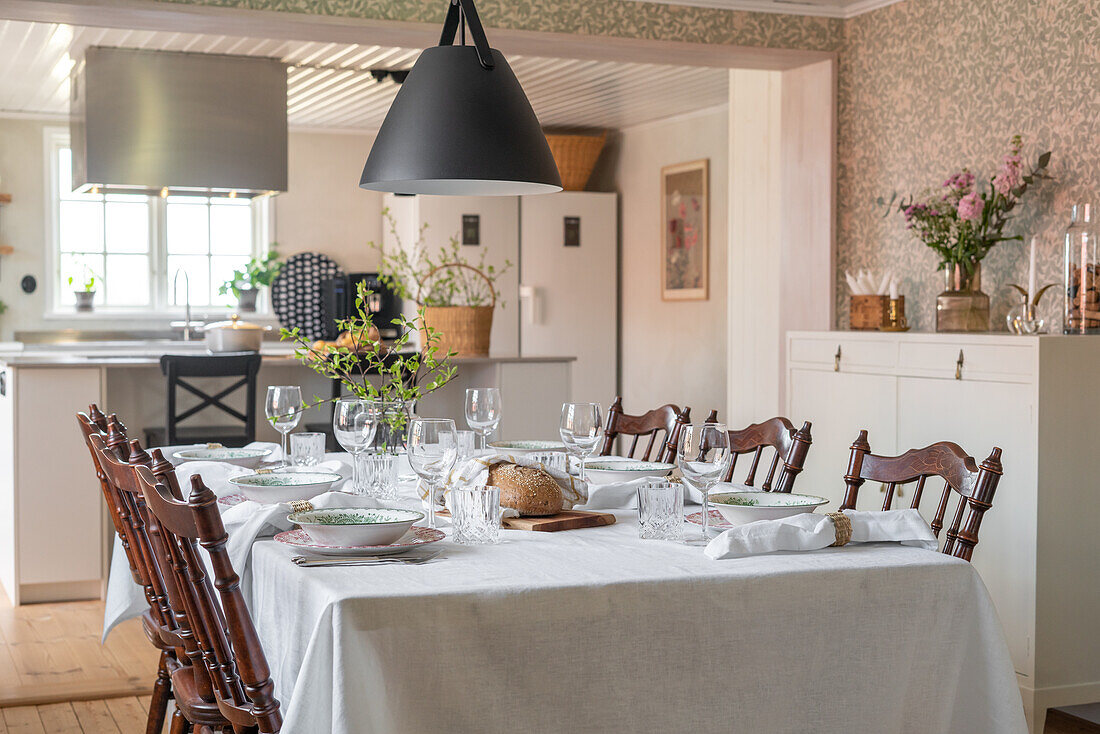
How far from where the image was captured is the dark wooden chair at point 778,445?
2.59 m

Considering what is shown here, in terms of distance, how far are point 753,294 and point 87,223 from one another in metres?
5.18

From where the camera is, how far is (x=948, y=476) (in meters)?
2.18

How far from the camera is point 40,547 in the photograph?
4.47 metres

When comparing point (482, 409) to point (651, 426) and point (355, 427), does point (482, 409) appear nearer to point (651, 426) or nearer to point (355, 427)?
point (355, 427)

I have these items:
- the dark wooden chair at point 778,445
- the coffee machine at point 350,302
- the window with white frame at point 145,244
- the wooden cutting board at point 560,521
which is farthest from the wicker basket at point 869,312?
the window with white frame at point 145,244

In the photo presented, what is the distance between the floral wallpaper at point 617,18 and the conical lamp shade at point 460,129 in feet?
5.41

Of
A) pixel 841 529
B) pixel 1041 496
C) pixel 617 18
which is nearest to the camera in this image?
pixel 841 529

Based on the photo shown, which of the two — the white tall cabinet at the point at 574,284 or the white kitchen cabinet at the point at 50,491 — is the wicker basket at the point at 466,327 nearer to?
the white kitchen cabinet at the point at 50,491

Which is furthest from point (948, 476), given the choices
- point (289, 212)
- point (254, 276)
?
point (289, 212)

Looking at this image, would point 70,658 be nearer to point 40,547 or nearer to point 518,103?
point 40,547

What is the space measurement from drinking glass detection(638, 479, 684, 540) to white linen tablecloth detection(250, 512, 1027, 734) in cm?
8

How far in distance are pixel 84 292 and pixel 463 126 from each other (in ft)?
21.2

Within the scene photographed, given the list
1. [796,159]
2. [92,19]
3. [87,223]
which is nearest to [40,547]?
[92,19]

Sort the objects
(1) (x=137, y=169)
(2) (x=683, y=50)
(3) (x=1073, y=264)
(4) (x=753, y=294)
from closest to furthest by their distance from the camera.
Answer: (3) (x=1073, y=264) < (2) (x=683, y=50) < (4) (x=753, y=294) < (1) (x=137, y=169)
